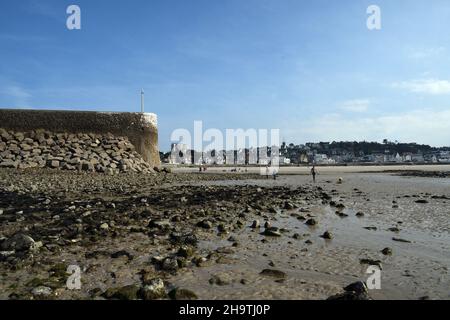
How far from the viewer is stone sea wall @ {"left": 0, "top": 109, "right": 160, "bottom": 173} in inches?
1135

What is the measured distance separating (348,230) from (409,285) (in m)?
4.81

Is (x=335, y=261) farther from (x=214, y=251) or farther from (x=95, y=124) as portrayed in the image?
(x=95, y=124)

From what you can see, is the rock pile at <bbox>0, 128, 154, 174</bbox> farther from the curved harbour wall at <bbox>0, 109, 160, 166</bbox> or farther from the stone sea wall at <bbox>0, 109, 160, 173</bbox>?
the curved harbour wall at <bbox>0, 109, 160, 166</bbox>

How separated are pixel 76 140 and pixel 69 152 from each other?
255 cm

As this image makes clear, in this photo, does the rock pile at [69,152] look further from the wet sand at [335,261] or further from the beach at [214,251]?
the wet sand at [335,261]

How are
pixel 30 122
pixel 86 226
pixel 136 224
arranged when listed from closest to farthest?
pixel 86 226 → pixel 136 224 → pixel 30 122

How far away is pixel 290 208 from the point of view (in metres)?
15.1

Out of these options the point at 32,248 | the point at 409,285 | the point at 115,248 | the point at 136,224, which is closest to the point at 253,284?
the point at 409,285

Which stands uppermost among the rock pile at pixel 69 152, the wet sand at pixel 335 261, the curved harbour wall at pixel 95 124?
the curved harbour wall at pixel 95 124

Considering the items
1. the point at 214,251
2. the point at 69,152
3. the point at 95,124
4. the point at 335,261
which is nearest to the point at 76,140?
the point at 69,152

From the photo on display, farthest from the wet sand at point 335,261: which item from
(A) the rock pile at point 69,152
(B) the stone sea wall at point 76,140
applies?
(B) the stone sea wall at point 76,140

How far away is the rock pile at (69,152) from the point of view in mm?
28234

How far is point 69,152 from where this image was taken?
3075 centimetres
